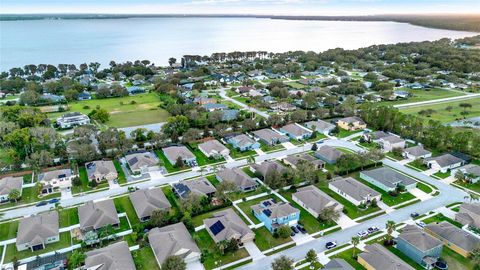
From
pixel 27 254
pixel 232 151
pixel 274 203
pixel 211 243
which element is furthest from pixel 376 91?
pixel 27 254

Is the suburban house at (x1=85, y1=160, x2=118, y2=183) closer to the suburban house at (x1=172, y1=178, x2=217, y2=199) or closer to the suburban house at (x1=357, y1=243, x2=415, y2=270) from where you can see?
the suburban house at (x1=172, y1=178, x2=217, y2=199)

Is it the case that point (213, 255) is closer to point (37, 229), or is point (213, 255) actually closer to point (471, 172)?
point (37, 229)

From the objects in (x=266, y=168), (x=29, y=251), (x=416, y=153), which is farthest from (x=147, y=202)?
(x=416, y=153)

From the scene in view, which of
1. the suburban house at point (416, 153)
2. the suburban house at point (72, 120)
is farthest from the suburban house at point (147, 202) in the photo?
the suburban house at point (416, 153)

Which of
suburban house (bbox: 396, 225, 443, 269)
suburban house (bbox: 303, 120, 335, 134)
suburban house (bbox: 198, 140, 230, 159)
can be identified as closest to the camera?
suburban house (bbox: 396, 225, 443, 269)

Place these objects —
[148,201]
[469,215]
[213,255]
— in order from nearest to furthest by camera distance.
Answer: [213,255]
[469,215]
[148,201]

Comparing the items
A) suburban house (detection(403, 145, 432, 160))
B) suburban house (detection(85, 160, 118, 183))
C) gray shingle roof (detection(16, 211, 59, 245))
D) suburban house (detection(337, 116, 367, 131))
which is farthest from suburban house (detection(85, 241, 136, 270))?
suburban house (detection(337, 116, 367, 131))

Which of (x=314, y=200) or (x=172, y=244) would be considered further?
(x=314, y=200)

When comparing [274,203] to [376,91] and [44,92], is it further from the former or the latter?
[44,92]
